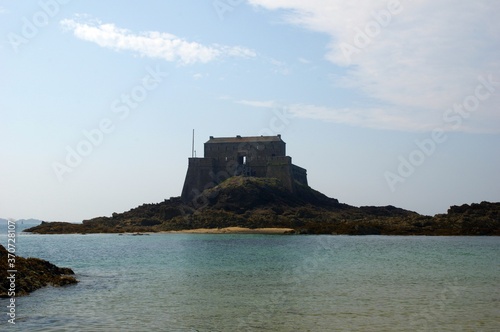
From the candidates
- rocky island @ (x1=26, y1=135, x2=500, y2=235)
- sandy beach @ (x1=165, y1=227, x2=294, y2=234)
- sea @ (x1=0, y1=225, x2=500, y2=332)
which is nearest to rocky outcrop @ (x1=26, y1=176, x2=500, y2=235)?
rocky island @ (x1=26, y1=135, x2=500, y2=235)

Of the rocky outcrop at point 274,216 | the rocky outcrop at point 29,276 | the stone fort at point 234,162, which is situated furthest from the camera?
the stone fort at point 234,162

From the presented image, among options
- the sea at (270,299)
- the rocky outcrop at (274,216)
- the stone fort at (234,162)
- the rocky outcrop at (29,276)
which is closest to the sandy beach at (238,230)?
the rocky outcrop at (274,216)

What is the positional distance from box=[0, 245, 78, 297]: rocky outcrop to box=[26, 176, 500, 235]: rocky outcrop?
62039 millimetres

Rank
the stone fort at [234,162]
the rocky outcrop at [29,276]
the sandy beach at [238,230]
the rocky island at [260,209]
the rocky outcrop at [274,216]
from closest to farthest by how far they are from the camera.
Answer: the rocky outcrop at [29,276] → the rocky outcrop at [274,216] → the sandy beach at [238,230] → the rocky island at [260,209] → the stone fort at [234,162]

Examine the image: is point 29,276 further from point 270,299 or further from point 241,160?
point 241,160

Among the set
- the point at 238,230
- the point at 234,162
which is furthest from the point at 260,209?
the point at 234,162

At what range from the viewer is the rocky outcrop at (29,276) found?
2384 centimetres

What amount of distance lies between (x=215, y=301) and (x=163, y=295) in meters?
2.97

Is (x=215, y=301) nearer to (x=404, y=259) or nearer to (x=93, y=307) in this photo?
(x=93, y=307)

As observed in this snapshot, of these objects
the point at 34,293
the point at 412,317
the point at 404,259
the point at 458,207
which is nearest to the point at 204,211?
the point at 458,207

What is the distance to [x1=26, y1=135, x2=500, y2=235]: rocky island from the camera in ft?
303

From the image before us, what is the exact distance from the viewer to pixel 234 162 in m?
115

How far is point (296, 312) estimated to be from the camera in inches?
776

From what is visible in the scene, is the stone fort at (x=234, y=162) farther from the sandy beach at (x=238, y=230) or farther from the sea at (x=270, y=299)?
the sea at (x=270, y=299)
